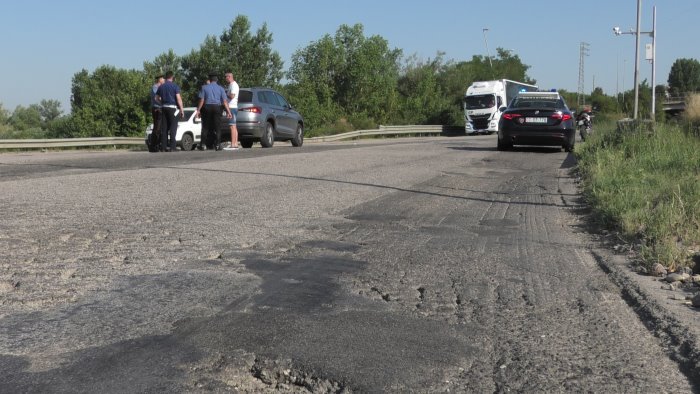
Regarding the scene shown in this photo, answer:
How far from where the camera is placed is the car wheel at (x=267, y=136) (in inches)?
810

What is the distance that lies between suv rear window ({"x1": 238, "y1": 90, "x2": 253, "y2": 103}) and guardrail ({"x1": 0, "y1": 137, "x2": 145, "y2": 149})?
799 cm

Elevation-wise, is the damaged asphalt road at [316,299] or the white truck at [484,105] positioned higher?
the white truck at [484,105]

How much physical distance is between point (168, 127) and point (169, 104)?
59cm

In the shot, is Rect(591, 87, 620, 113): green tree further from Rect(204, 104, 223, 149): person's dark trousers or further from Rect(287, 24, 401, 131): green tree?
Rect(287, 24, 401, 131): green tree

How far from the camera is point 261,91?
20.6 meters

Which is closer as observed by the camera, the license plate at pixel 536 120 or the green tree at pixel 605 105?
the license plate at pixel 536 120

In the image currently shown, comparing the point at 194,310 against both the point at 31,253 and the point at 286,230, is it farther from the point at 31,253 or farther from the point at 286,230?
the point at 286,230

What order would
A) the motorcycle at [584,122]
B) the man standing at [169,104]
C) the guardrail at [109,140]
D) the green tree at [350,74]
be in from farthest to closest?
the green tree at [350,74], the motorcycle at [584,122], the guardrail at [109,140], the man standing at [169,104]

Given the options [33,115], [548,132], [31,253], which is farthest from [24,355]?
[33,115]

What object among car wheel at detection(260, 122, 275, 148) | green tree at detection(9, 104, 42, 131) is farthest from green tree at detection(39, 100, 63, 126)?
car wheel at detection(260, 122, 275, 148)

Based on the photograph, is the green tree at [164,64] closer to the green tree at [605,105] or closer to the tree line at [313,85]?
the tree line at [313,85]

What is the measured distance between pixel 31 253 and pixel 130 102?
47.8 metres

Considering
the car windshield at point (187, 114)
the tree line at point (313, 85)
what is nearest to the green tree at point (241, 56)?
the tree line at point (313, 85)

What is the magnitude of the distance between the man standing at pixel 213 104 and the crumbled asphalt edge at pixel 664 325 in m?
13.6
